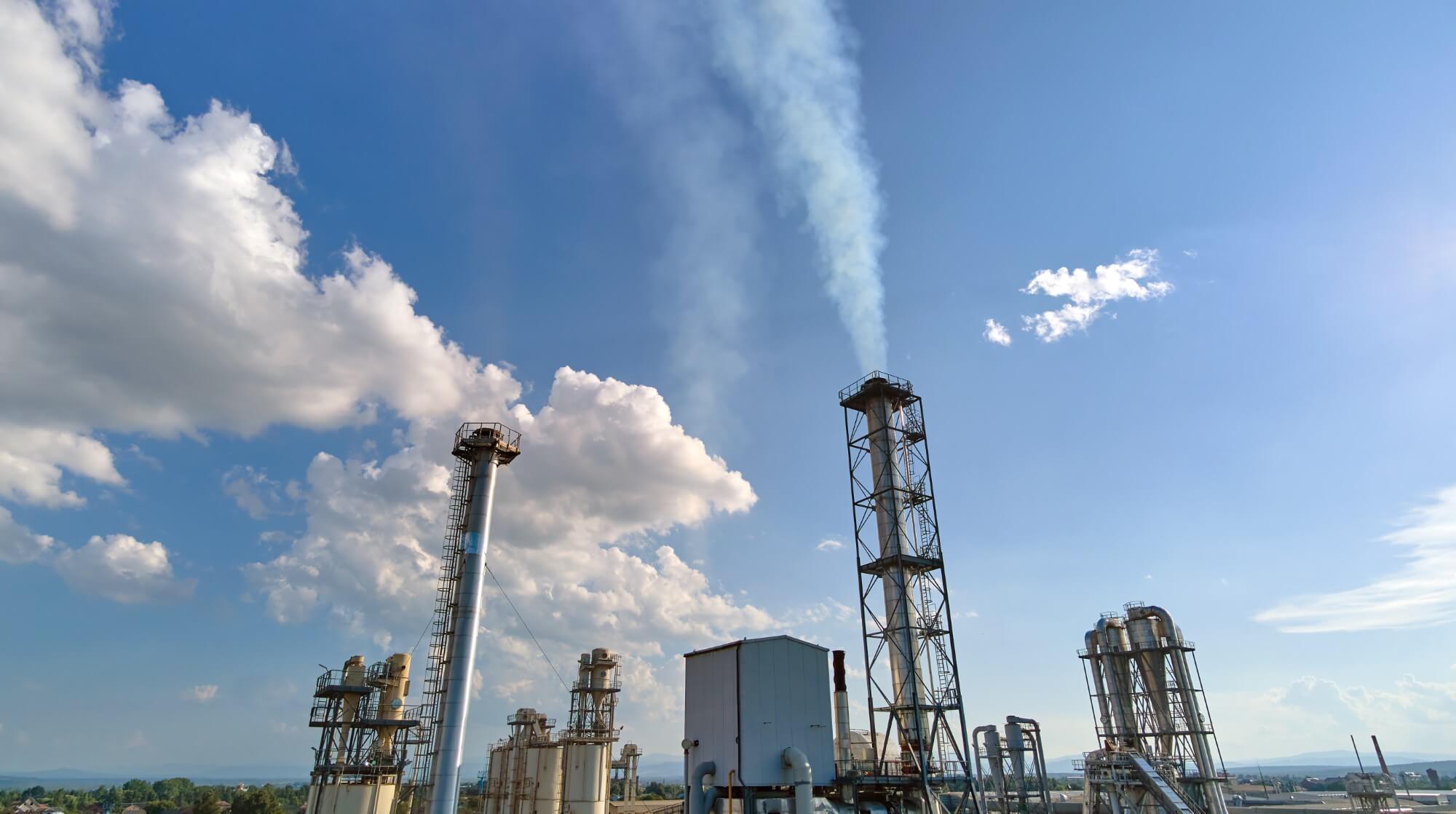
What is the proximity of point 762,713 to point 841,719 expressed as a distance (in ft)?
14.6

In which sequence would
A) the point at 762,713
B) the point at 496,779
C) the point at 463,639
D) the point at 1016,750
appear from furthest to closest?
the point at 496,779 < the point at 1016,750 < the point at 463,639 < the point at 762,713

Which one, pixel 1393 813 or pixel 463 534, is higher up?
pixel 463 534

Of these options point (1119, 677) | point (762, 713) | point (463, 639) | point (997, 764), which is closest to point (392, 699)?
point (463, 639)

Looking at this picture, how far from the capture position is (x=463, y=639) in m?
33.5

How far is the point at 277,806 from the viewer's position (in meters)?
72.0

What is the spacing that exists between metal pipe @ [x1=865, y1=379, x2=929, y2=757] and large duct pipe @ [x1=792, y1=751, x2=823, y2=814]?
26.3 ft

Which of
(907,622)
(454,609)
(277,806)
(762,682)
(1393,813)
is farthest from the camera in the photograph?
(277,806)

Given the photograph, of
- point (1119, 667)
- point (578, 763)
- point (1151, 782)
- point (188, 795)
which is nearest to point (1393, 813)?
point (1119, 667)

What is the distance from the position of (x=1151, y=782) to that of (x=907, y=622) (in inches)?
724

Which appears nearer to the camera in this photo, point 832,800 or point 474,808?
point 832,800

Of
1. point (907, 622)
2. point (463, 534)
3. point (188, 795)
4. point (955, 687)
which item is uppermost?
point (463, 534)

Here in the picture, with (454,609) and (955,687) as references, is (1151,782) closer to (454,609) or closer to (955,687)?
(955,687)

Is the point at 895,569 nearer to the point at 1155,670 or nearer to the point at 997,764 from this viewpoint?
the point at 997,764

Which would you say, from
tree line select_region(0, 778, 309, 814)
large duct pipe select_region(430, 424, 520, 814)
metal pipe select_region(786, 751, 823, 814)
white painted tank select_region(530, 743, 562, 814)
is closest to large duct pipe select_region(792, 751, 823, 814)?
metal pipe select_region(786, 751, 823, 814)
